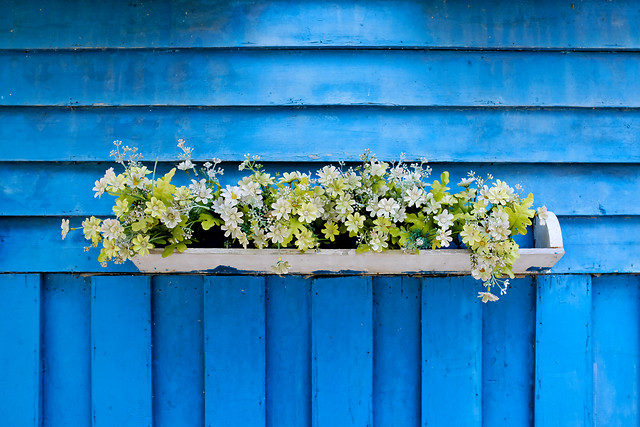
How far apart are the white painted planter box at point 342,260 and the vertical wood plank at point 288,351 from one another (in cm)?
10

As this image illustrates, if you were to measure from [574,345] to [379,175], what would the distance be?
2.64 feet

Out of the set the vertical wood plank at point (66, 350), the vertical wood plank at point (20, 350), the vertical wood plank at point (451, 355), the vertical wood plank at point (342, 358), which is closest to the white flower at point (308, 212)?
the vertical wood plank at point (342, 358)

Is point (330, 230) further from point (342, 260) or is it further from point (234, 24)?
point (234, 24)

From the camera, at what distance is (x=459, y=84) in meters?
1.35

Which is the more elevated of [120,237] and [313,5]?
[313,5]

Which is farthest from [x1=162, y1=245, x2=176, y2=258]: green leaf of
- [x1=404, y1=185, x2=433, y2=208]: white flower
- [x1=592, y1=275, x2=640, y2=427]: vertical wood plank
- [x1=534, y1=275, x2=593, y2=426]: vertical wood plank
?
[x1=592, y1=275, x2=640, y2=427]: vertical wood plank

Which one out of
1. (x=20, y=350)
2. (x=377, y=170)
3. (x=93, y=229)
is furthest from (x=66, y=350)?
(x=377, y=170)

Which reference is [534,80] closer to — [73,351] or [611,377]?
[611,377]

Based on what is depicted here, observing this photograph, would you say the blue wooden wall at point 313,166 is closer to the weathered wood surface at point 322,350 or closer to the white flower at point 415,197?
the weathered wood surface at point 322,350

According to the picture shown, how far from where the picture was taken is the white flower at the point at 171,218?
3.54 feet

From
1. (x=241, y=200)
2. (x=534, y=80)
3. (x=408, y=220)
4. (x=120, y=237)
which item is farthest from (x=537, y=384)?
(x=120, y=237)

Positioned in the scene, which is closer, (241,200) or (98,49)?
(241,200)

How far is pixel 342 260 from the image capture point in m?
1.16

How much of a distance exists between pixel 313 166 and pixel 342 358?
58cm
